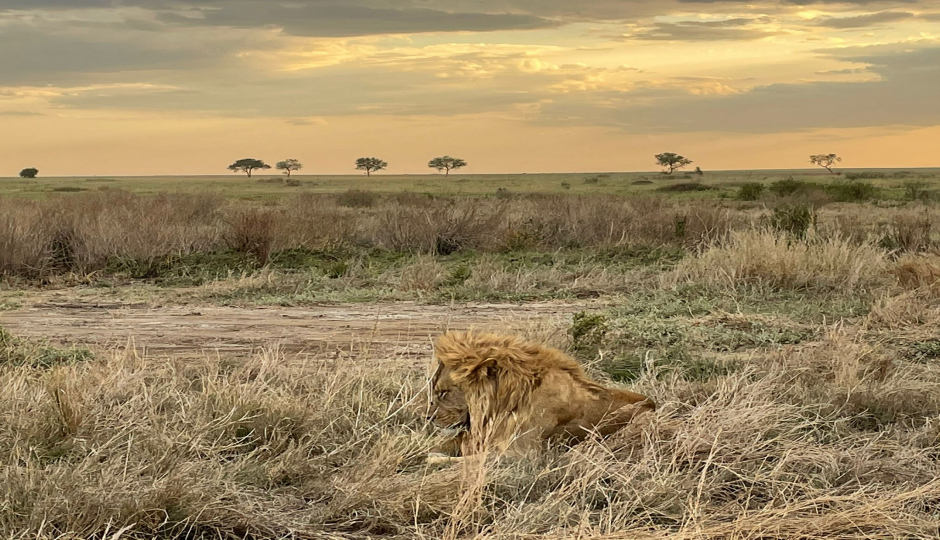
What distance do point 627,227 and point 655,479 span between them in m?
15.2

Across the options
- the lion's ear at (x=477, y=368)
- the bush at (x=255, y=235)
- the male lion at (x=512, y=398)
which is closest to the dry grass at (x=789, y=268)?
the bush at (x=255, y=235)

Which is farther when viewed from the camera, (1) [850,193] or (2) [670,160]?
(2) [670,160]

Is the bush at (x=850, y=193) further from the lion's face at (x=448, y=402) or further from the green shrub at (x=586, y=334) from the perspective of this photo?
the lion's face at (x=448, y=402)

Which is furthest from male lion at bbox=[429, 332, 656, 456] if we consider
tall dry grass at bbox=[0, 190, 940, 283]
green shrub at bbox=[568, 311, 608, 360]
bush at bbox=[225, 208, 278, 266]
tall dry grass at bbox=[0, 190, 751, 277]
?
bush at bbox=[225, 208, 278, 266]

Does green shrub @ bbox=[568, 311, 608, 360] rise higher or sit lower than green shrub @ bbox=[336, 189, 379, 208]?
lower

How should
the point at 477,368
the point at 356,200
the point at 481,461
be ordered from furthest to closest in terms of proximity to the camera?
1. the point at 356,200
2. the point at 477,368
3. the point at 481,461

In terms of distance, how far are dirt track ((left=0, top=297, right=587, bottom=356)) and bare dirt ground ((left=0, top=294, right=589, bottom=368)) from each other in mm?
10

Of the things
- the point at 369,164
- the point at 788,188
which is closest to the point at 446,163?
the point at 369,164

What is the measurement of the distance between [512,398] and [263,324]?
615cm

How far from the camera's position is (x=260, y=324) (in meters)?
10.2

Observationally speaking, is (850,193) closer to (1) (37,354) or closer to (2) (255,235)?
(2) (255,235)

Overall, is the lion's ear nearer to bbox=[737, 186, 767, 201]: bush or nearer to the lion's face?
the lion's face

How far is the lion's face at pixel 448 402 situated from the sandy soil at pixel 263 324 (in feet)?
9.69

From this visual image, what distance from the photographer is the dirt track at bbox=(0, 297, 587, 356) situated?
341 inches
